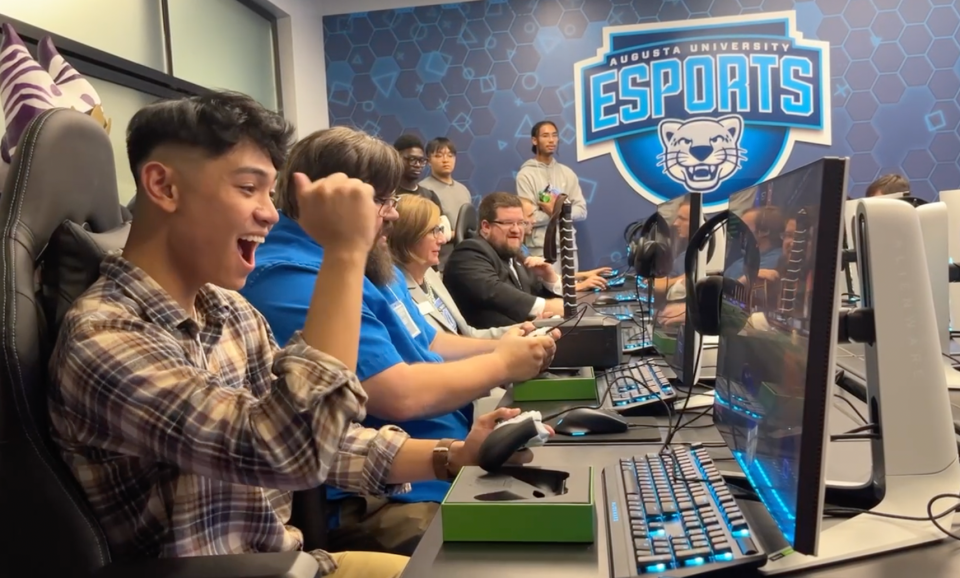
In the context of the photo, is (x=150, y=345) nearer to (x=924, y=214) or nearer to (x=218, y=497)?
(x=218, y=497)

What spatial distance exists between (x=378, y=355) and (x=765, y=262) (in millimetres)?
677

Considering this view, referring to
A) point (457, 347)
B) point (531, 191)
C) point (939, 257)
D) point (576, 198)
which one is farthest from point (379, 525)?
point (576, 198)

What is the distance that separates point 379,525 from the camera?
127cm

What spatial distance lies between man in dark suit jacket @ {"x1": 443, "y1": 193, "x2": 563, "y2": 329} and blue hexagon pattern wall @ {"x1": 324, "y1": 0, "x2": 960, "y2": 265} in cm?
219

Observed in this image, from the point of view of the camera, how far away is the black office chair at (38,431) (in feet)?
2.78

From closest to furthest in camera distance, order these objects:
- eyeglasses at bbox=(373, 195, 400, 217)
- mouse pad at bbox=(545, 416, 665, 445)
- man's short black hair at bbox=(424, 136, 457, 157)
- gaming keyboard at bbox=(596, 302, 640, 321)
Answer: mouse pad at bbox=(545, 416, 665, 445) < eyeglasses at bbox=(373, 195, 400, 217) < gaming keyboard at bbox=(596, 302, 640, 321) < man's short black hair at bbox=(424, 136, 457, 157)

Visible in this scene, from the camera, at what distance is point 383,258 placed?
1636 mm

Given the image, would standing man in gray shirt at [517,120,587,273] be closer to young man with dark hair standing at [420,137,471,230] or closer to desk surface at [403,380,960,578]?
young man with dark hair standing at [420,137,471,230]

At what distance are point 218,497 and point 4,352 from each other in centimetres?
30

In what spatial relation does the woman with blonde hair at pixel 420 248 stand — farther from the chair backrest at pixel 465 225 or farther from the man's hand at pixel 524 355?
the chair backrest at pixel 465 225

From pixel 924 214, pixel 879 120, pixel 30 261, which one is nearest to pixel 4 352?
pixel 30 261

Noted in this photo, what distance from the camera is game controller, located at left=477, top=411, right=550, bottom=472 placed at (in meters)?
0.97

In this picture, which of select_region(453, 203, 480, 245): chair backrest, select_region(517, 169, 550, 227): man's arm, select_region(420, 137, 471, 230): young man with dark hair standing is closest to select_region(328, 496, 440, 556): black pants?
select_region(453, 203, 480, 245): chair backrest

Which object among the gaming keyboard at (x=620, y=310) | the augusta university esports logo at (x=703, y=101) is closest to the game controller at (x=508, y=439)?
the gaming keyboard at (x=620, y=310)
